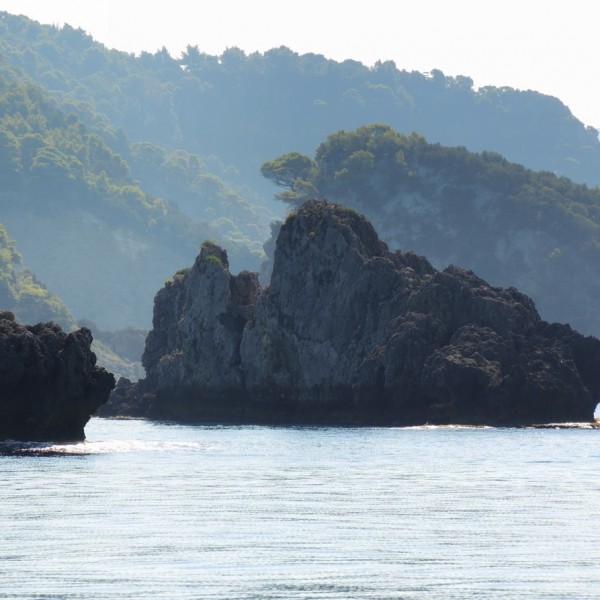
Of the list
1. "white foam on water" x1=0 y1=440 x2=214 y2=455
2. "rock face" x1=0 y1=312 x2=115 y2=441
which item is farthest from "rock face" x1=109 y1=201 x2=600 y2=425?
"rock face" x1=0 y1=312 x2=115 y2=441

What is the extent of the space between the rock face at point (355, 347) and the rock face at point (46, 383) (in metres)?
39.6

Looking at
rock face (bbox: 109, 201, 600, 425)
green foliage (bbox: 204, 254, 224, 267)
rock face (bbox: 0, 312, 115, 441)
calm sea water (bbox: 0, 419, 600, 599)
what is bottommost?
calm sea water (bbox: 0, 419, 600, 599)

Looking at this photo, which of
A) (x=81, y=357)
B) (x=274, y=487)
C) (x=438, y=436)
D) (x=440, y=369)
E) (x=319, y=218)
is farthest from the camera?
(x=319, y=218)

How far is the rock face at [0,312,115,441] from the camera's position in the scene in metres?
80.4

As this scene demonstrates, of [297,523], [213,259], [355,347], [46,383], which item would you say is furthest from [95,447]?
[213,259]

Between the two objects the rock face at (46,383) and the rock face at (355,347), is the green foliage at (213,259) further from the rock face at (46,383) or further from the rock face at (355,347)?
the rock face at (46,383)

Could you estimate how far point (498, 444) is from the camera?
307 feet

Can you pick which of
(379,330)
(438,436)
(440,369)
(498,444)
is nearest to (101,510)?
(498,444)

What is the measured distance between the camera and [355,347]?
132875 millimetres

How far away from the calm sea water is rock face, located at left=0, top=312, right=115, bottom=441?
83.9 inches

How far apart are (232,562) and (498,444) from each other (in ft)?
179

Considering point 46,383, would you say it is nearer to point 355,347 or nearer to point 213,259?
point 355,347

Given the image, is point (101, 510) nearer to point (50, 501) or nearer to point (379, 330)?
point (50, 501)

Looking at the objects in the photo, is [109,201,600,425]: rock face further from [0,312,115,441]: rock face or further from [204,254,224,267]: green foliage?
[0,312,115,441]: rock face
